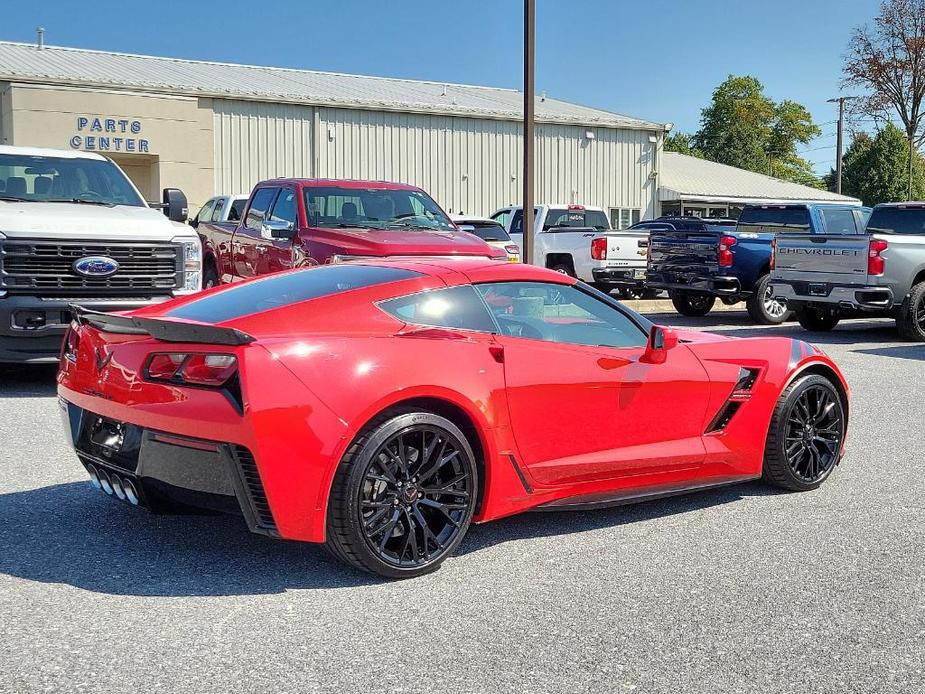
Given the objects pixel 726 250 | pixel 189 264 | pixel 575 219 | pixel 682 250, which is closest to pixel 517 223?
pixel 575 219

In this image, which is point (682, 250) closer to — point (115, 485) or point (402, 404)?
point (402, 404)

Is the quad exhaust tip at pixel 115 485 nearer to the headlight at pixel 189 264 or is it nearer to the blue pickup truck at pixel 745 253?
the headlight at pixel 189 264

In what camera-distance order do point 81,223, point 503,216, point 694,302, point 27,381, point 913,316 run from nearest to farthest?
1. point 81,223
2. point 27,381
3. point 913,316
4. point 694,302
5. point 503,216

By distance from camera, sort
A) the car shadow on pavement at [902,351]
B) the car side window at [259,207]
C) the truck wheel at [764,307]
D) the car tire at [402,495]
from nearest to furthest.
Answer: the car tire at [402,495], the car shadow on pavement at [902,351], the car side window at [259,207], the truck wheel at [764,307]

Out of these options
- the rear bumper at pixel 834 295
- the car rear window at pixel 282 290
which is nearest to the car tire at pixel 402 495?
the car rear window at pixel 282 290

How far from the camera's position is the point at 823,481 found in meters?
6.23

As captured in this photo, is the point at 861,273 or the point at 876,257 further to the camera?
the point at 861,273

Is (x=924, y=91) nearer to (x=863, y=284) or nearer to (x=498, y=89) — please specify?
(x=498, y=89)

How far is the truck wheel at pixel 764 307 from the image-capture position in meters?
16.8

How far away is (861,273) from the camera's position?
1445cm

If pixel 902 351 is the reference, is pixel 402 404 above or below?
above

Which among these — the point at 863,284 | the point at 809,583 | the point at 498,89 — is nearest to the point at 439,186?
the point at 498,89

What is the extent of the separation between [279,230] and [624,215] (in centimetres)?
3074

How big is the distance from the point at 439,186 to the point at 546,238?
15.1 metres
